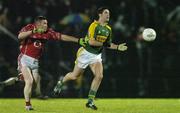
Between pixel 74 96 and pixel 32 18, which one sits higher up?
pixel 32 18

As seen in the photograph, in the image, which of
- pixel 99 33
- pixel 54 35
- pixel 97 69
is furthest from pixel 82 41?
pixel 97 69

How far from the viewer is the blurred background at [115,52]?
78.4 ft

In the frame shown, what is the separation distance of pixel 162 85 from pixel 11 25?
21.3ft

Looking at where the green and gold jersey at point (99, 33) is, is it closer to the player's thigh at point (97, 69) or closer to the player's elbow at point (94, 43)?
the player's elbow at point (94, 43)

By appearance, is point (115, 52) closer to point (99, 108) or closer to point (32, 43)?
point (32, 43)

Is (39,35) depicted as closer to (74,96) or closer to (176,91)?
(74,96)

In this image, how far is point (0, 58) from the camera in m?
23.9

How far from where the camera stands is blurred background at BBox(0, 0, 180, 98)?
23.9 metres

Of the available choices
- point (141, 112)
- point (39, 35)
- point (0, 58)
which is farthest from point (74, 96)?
point (141, 112)

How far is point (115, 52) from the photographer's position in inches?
951

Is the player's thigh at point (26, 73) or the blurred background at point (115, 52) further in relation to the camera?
the blurred background at point (115, 52)

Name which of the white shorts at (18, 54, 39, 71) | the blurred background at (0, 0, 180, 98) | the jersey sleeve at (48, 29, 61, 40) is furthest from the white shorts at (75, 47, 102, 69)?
the blurred background at (0, 0, 180, 98)

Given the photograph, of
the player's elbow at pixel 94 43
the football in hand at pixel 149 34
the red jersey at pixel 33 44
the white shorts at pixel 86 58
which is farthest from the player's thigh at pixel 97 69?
the football in hand at pixel 149 34

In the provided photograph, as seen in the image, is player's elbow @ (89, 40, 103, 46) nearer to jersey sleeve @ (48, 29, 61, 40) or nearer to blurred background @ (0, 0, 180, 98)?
jersey sleeve @ (48, 29, 61, 40)
